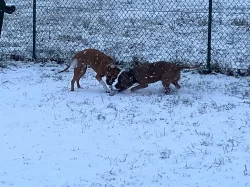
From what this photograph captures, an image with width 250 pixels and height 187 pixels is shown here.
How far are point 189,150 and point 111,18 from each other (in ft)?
30.4

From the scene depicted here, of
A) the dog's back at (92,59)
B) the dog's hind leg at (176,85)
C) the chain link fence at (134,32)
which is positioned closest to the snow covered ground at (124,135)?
the dog's hind leg at (176,85)

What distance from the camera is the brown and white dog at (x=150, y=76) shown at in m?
8.52

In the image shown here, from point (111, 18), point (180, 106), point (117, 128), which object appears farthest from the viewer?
point (111, 18)

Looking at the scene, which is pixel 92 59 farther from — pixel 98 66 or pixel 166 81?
pixel 166 81

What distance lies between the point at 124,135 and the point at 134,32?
7340 millimetres

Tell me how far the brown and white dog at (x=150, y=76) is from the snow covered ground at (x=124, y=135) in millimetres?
182

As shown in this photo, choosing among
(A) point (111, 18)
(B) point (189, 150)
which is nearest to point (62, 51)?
(A) point (111, 18)

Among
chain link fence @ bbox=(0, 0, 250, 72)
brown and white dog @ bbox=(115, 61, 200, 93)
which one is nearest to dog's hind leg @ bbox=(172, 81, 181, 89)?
brown and white dog @ bbox=(115, 61, 200, 93)

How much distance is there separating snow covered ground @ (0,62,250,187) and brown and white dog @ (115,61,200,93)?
0.60 ft

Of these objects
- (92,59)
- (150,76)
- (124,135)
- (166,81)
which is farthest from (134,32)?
(124,135)

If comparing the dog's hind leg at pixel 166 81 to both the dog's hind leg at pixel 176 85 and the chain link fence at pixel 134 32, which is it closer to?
the dog's hind leg at pixel 176 85

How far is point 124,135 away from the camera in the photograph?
6.46 metres

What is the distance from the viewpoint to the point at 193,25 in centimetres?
1376

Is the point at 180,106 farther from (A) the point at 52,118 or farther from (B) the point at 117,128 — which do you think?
(A) the point at 52,118
